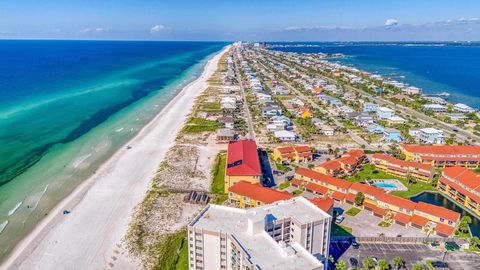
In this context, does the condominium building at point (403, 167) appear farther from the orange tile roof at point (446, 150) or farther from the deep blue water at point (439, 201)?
the orange tile roof at point (446, 150)

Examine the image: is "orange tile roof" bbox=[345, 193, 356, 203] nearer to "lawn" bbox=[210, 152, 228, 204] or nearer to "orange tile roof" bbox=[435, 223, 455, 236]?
"orange tile roof" bbox=[435, 223, 455, 236]

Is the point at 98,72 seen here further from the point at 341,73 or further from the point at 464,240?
the point at 464,240

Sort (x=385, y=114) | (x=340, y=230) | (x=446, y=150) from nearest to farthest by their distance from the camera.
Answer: (x=340, y=230) → (x=446, y=150) → (x=385, y=114)

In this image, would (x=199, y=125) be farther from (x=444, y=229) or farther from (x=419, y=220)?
(x=444, y=229)

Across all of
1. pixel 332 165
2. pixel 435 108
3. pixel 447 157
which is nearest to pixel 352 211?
pixel 332 165

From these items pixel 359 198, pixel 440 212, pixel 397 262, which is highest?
pixel 440 212

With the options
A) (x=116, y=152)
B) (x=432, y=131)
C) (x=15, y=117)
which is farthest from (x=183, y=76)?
(x=432, y=131)
